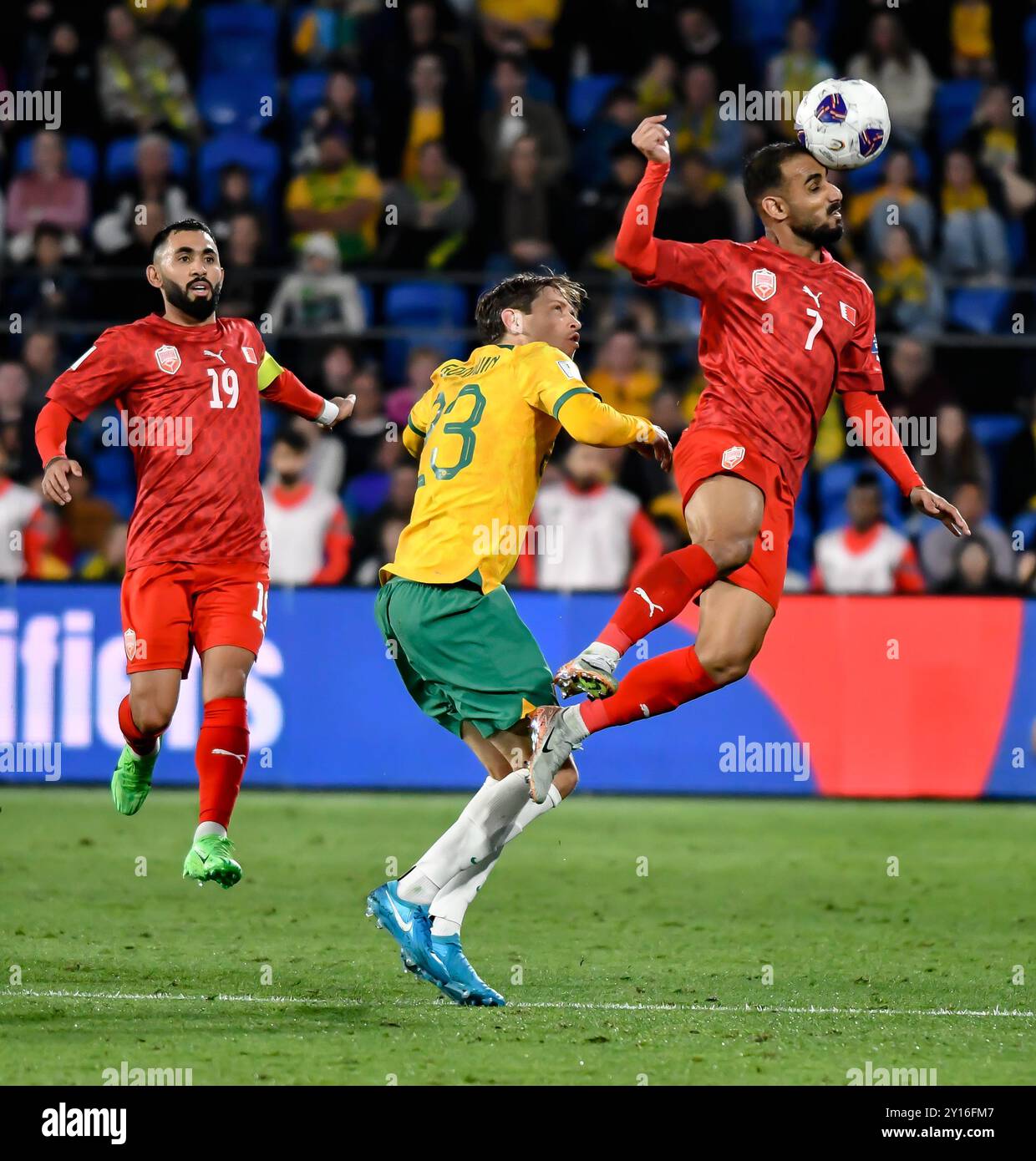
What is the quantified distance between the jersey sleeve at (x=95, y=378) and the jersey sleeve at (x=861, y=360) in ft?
7.87

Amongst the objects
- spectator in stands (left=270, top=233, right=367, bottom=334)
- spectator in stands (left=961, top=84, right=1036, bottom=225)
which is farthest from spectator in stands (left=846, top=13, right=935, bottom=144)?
spectator in stands (left=270, top=233, right=367, bottom=334)

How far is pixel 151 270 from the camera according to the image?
6910 millimetres

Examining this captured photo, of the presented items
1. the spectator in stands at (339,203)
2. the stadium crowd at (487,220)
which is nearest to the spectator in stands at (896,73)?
the stadium crowd at (487,220)

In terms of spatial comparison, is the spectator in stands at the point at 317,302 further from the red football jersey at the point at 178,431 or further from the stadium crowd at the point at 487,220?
the red football jersey at the point at 178,431

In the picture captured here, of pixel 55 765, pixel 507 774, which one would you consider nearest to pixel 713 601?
pixel 507 774

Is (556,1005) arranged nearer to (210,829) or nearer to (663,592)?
(210,829)

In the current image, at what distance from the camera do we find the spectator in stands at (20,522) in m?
12.3

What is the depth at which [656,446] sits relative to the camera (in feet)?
19.9

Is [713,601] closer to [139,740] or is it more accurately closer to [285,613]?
[139,740]

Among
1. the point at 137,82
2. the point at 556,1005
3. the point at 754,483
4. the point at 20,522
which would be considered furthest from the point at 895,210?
the point at 556,1005

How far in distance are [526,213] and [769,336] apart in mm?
8146

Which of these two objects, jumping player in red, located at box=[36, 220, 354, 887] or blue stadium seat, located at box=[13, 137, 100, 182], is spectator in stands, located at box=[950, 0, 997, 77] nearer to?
blue stadium seat, located at box=[13, 137, 100, 182]

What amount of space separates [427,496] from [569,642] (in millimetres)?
5166

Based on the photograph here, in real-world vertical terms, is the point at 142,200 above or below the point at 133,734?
above
